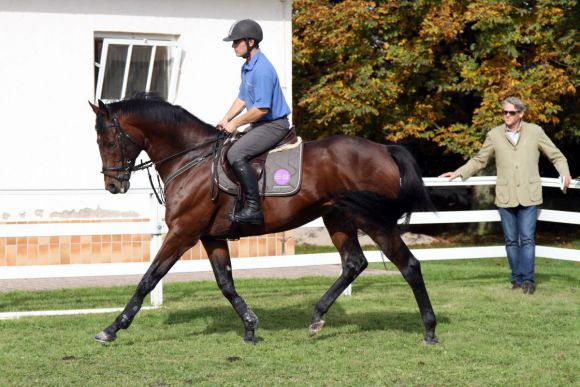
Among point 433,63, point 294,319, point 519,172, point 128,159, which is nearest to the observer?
point 128,159

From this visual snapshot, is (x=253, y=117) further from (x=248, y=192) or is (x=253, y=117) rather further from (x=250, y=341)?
(x=250, y=341)

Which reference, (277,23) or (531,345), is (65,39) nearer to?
(277,23)

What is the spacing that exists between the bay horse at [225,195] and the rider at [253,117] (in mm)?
207

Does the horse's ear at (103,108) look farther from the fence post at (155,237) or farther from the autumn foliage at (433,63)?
the autumn foliage at (433,63)

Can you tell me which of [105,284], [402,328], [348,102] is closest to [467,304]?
[402,328]

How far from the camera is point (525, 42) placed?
1941cm

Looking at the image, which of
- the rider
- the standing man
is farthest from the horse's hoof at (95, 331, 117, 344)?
the standing man

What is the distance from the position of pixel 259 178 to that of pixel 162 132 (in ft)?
3.23

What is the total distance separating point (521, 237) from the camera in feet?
37.8

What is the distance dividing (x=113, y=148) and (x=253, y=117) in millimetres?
1260

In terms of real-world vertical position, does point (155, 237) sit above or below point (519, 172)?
below

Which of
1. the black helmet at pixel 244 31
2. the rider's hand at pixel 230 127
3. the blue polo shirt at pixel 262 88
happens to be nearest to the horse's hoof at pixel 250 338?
the rider's hand at pixel 230 127

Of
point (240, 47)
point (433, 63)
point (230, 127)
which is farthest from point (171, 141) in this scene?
point (433, 63)

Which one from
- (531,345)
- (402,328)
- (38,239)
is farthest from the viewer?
(38,239)
